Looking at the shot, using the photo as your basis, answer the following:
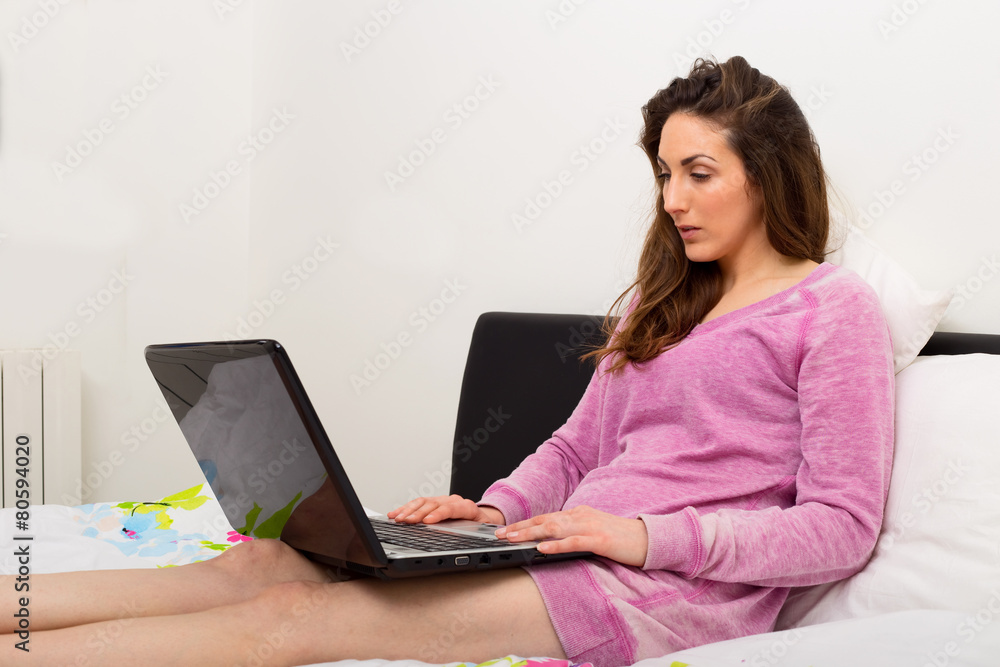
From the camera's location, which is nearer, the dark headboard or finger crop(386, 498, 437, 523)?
finger crop(386, 498, 437, 523)

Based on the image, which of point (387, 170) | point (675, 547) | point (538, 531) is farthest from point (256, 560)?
point (387, 170)

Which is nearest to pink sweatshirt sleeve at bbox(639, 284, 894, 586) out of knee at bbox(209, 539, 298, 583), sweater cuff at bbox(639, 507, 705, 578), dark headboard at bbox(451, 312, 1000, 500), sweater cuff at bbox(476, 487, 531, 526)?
sweater cuff at bbox(639, 507, 705, 578)

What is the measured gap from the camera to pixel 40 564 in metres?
1.18

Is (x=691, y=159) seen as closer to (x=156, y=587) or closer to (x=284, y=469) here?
(x=284, y=469)

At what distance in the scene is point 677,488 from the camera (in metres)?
1.06

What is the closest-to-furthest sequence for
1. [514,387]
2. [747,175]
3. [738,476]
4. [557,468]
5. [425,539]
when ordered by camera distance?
[425,539] < [738,476] < [747,175] < [557,468] < [514,387]

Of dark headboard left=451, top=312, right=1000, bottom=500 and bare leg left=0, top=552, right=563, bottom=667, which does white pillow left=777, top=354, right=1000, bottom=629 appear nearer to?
bare leg left=0, top=552, right=563, bottom=667

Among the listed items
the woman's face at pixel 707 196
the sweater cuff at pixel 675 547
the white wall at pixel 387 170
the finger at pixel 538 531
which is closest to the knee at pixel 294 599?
the finger at pixel 538 531

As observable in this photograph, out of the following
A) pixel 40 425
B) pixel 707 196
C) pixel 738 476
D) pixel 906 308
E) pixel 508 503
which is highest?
pixel 707 196

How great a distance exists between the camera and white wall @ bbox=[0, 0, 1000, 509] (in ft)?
A: 4.19

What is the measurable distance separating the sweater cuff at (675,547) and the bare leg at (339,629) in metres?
0.14

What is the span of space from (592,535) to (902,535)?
38 centimetres

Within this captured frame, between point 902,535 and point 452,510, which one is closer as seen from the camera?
point 902,535

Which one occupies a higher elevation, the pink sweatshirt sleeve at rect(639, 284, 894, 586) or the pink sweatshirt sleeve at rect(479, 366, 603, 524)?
the pink sweatshirt sleeve at rect(639, 284, 894, 586)
